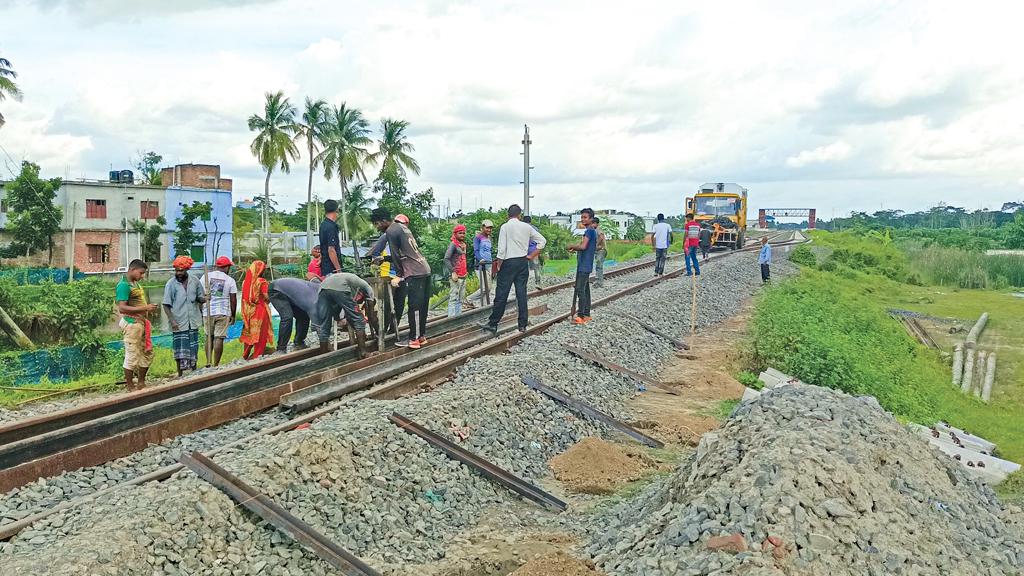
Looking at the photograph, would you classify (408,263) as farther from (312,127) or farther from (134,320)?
(312,127)

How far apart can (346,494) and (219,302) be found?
207 inches

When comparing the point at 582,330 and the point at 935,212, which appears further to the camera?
the point at 935,212

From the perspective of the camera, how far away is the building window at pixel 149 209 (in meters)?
40.4

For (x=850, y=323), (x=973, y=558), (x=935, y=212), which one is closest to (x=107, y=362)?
(x=973, y=558)

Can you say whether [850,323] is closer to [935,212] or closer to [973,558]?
[973,558]

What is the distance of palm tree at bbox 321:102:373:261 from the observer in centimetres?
4922

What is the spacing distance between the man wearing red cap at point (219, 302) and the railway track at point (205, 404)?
1.33 meters

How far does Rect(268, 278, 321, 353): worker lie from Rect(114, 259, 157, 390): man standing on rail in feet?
5.80

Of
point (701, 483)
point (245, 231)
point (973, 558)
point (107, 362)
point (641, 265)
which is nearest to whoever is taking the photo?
point (973, 558)

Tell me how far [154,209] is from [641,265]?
27.3 meters

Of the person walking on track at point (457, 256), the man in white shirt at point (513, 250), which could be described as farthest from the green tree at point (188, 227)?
the man in white shirt at point (513, 250)

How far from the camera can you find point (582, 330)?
12.3 meters

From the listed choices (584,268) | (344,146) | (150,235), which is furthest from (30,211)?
(584,268)

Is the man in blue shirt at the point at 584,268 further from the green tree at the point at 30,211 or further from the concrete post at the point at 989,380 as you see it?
the green tree at the point at 30,211
